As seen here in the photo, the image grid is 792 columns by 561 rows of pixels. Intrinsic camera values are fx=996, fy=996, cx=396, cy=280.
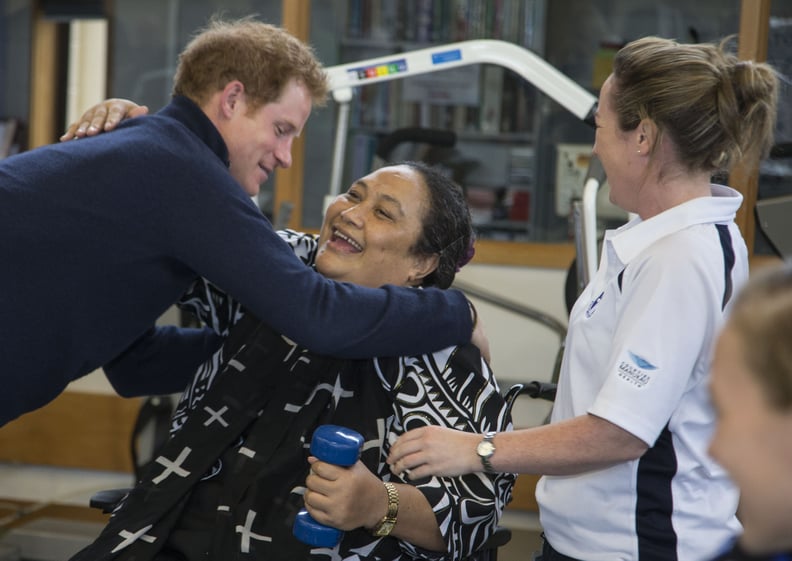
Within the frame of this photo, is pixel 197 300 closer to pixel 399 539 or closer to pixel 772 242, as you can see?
pixel 399 539

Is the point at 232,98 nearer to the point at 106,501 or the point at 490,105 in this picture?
the point at 106,501

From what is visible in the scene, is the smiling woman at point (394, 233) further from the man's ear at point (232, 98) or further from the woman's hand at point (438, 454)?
the woman's hand at point (438, 454)

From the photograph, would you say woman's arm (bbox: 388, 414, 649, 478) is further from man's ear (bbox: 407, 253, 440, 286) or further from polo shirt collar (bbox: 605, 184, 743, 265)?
man's ear (bbox: 407, 253, 440, 286)

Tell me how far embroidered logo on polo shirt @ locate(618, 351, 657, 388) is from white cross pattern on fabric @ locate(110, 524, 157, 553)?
89 centimetres

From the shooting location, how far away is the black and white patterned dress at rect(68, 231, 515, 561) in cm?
168

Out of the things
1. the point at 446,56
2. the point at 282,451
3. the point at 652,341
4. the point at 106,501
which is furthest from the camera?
the point at 446,56

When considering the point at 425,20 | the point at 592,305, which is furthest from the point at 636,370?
the point at 425,20

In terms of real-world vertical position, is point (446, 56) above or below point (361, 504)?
above

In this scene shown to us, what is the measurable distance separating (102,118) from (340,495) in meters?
0.86

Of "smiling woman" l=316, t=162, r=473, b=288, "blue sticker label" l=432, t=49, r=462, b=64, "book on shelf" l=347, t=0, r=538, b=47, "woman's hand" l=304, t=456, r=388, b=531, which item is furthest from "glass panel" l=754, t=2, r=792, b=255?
"woman's hand" l=304, t=456, r=388, b=531

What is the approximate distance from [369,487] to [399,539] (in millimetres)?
171

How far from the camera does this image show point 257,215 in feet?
5.53

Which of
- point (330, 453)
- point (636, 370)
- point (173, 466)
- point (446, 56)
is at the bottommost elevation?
point (173, 466)

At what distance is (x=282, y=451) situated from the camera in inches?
69.8
